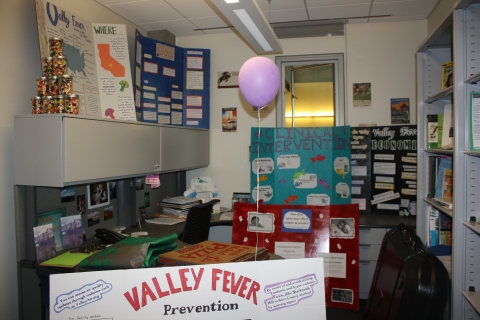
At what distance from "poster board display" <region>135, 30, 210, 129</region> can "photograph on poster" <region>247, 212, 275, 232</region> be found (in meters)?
1.45

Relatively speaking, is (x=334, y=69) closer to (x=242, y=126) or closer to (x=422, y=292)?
(x=242, y=126)

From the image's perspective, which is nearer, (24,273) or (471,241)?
(471,241)

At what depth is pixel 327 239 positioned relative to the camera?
118 inches

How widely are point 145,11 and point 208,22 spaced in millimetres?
680

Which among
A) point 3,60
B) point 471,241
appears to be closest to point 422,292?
point 471,241

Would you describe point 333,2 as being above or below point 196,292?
above

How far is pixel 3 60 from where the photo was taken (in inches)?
92.2

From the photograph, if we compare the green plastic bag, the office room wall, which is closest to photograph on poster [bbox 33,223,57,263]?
the green plastic bag

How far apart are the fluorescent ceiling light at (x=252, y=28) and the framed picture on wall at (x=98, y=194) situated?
1.74 metres

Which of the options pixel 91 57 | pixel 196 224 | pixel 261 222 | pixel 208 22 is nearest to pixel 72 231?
pixel 196 224

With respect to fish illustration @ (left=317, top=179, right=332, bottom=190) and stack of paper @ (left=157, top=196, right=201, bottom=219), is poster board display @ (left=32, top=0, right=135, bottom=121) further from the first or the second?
fish illustration @ (left=317, top=179, right=332, bottom=190)

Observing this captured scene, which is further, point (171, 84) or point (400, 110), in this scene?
→ point (171, 84)

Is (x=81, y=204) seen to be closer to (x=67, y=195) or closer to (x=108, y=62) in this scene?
(x=67, y=195)

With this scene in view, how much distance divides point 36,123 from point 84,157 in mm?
341
